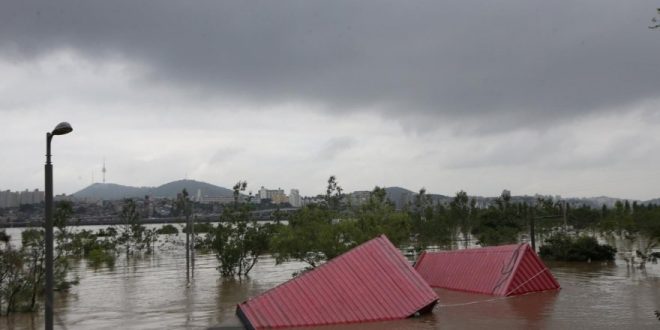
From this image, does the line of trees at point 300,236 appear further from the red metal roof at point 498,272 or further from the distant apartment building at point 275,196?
the distant apartment building at point 275,196

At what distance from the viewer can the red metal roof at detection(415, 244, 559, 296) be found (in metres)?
24.0

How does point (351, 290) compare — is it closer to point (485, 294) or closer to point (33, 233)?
point (485, 294)

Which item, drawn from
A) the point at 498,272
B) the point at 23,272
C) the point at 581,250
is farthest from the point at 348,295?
the point at 581,250

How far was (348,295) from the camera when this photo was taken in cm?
1947

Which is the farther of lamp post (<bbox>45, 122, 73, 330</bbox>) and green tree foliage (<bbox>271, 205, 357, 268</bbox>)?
green tree foliage (<bbox>271, 205, 357, 268</bbox>)

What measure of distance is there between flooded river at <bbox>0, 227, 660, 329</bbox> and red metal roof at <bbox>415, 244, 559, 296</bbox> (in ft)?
1.87

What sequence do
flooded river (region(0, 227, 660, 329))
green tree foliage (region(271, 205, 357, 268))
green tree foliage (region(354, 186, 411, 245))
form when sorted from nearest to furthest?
1. flooded river (region(0, 227, 660, 329))
2. green tree foliage (region(271, 205, 357, 268))
3. green tree foliage (region(354, 186, 411, 245))

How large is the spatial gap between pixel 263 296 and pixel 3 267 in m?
11.9

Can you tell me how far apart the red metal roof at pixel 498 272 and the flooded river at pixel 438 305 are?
1.87ft

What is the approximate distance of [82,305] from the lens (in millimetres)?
26891

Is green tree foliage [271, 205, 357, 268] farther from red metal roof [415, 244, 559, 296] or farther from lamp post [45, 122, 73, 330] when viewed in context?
lamp post [45, 122, 73, 330]

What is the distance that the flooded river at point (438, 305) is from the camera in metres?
18.6

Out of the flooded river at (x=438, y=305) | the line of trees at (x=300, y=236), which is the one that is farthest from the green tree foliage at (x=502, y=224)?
the flooded river at (x=438, y=305)

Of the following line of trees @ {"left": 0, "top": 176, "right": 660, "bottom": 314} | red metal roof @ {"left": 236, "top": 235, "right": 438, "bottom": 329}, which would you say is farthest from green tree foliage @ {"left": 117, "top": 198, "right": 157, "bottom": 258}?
red metal roof @ {"left": 236, "top": 235, "right": 438, "bottom": 329}
